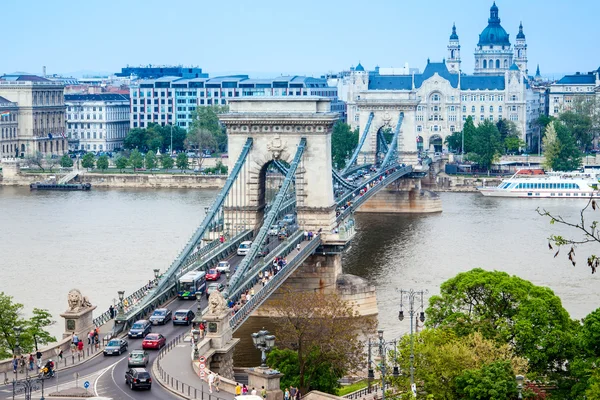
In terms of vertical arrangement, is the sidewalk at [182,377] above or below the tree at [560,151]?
below

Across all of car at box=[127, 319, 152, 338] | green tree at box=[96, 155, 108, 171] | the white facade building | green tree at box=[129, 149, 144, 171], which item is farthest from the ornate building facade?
car at box=[127, 319, 152, 338]

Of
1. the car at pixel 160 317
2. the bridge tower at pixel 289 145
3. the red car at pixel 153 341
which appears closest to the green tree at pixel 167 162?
the bridge tower at pixel 289 145

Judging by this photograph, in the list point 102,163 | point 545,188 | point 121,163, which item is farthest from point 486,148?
point 102,163

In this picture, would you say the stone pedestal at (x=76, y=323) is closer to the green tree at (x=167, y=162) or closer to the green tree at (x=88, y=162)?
the green tree at (x=167, y=162)

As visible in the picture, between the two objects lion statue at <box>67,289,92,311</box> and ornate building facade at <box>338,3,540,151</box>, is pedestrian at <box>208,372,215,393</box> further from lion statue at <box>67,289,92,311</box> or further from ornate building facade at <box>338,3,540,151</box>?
ornate building facade at <box>338,3,540,151</box>

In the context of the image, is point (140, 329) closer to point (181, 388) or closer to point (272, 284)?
point (181, 388)

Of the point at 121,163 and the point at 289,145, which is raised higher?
the point at 289,145
